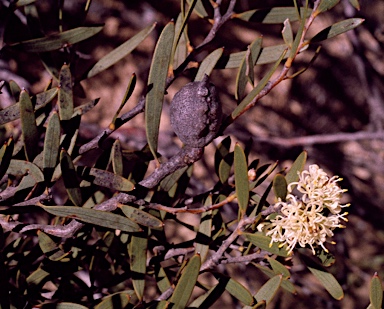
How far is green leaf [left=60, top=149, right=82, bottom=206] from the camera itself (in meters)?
0.39

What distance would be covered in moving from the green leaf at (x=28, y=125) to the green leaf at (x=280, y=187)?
0.73 feet

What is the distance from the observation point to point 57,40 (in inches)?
19.2

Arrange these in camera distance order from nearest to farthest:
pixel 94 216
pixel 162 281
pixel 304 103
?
pixel 94 216
pixel 162 281
pixel 304 103

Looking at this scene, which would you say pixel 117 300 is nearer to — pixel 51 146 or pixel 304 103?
pixel 51 146

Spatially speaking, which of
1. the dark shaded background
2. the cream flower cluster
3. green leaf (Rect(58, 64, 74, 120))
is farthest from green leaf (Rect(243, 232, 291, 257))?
the dark shaded background

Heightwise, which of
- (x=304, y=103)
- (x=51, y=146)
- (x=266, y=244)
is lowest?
(x=304, y=103)

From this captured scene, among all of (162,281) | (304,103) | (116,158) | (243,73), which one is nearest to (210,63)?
(243,73)

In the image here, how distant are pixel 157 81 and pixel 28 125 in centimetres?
12

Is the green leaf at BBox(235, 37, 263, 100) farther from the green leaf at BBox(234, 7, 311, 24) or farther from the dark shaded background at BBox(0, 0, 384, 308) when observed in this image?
the dark shaded background at BBox(0, 0, 384, 308)

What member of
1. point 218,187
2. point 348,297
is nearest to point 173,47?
point 218,187

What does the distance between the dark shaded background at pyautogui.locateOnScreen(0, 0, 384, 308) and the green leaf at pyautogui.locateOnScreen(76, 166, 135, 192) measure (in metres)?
0.37

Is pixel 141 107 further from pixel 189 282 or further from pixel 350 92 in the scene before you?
pixel 350 92

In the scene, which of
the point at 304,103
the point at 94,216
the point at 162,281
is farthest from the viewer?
the point at 304,103

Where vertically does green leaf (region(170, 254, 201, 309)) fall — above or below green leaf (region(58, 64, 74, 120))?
below
